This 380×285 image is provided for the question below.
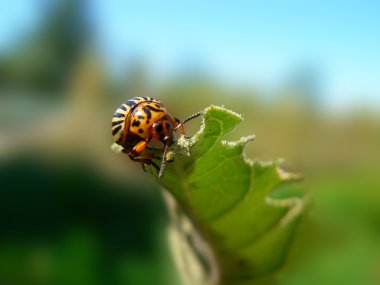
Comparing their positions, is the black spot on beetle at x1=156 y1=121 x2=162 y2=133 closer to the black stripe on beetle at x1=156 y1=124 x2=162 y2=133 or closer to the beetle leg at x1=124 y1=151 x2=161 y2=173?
the black stripe on beetle at x1=156 y1=124 x2=162 y2=133

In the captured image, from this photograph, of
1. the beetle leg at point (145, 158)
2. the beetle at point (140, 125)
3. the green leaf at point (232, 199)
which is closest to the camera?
the green leaf at point (232, 199)

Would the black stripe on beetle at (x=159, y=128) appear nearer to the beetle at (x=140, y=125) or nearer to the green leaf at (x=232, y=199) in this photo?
the beetle at (x=140, y=125)

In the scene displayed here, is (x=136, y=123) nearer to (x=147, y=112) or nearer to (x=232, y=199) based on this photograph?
(x=147, y=112)

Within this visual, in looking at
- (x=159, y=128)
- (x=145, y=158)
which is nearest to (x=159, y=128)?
(x=159, y=128)

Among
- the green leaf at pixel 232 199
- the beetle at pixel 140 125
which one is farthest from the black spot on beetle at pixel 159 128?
the green leaf at pixel 232 199

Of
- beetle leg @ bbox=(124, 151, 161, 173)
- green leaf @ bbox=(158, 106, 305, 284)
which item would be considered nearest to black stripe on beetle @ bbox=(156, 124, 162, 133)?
beetle leg @ bbox=(124, 151, 161, 173)

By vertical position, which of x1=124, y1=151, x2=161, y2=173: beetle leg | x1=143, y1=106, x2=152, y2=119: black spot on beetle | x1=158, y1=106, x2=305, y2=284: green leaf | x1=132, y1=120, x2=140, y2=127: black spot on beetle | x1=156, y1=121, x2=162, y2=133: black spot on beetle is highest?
x1=143, y1=106, x2=152, y2=119: black spot on beetle

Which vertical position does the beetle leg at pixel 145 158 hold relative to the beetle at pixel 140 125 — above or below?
below
